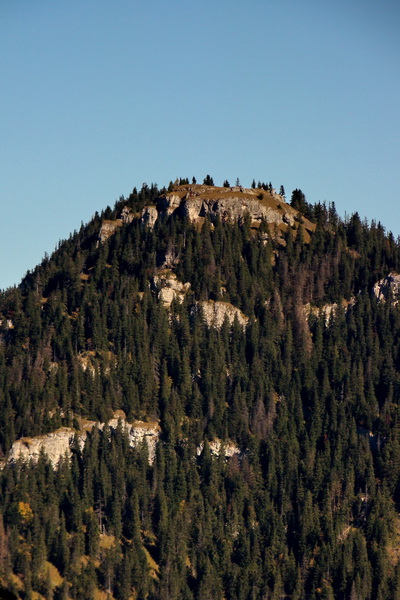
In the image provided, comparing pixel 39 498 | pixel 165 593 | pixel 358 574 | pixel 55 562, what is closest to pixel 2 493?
pixel 39 498

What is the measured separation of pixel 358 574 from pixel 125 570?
46140mm

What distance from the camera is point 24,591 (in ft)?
569

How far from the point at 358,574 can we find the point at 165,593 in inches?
1515

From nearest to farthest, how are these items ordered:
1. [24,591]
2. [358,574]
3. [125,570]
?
[24,591] → [125,570] → [358,574]

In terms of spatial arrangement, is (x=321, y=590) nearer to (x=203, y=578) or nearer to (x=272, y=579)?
(x=272, y=579)

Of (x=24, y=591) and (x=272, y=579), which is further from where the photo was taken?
(x=272, y=579)

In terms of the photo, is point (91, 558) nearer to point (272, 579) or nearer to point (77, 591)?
point (77, 591)

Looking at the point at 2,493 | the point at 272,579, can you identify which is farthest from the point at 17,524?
the point at 272,579

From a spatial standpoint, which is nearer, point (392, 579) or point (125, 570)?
point (125, 570)

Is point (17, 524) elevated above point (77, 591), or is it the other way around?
point (17, 524)

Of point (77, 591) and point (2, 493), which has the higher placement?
point (2, 493)

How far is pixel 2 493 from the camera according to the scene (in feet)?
646

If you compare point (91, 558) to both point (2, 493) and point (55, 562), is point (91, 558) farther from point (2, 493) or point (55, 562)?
point (2, 493)

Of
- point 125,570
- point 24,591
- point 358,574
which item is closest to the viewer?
point 24,591
